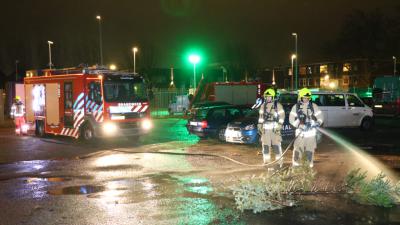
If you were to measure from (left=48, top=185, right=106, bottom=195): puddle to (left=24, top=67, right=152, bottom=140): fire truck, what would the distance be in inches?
285

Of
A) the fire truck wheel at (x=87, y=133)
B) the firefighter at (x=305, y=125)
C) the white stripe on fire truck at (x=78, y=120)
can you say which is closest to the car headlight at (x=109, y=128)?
the fire truck wheel at (x=87, y=133)

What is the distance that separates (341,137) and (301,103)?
358 inches

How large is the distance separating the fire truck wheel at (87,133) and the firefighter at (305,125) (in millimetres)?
9202

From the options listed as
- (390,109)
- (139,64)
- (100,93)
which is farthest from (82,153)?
(139,64)

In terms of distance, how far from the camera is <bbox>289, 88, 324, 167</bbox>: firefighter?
941cm

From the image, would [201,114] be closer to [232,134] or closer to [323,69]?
[232,134]

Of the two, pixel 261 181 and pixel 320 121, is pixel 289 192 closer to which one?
pixel 261 181

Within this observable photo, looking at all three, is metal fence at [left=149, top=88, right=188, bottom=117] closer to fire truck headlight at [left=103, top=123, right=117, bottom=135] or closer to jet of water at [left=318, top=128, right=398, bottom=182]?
fire truck headlight at [left=103, top=123, right=117, bottom=135]

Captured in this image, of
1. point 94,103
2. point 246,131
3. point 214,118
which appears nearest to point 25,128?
point 94,103

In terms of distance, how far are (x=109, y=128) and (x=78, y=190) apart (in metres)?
7.58

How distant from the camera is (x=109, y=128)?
16.3 m

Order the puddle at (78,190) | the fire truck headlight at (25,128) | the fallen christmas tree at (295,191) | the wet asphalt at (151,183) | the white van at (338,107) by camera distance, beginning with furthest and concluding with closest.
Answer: the fire truck headlight at (25,128), the white van at (338,107), the puddle at (78,190), the fallen christmas tree at (295,191), the wet asphalt at (151,183)

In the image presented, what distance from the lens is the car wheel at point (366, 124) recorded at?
64.9 ft

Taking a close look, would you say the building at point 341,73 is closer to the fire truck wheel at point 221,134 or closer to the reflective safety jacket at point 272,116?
the fire truck wheel at point 221,134
